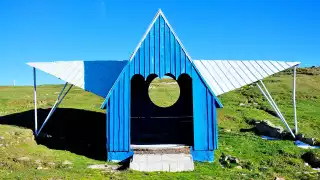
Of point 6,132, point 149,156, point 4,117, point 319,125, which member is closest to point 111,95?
point 149,156

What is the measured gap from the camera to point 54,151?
1845 cm

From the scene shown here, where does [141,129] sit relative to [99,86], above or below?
below

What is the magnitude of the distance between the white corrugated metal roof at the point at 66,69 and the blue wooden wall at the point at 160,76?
2.98 meters

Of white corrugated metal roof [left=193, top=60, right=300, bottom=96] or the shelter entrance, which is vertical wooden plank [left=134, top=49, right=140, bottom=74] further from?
the shelter entrance

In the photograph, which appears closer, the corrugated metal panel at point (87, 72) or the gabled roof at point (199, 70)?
the gabled roof at point (199, 70)

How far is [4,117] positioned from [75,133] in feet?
20.0

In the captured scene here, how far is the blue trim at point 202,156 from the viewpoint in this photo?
17.3 metres

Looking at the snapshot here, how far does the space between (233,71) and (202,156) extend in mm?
5172

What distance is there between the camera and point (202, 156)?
56.9 feet

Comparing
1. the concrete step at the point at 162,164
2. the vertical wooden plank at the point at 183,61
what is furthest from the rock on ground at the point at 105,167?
the vertical wooden plank at the point at 183,61

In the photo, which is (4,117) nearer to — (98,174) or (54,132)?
(54,132)

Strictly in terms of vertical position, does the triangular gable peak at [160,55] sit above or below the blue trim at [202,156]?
above

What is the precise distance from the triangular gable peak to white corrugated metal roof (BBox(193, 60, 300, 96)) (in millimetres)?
1737

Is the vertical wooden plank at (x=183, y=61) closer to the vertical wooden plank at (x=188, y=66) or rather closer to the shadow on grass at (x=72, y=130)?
the vertical wooden plank at (x=188, y=66)
